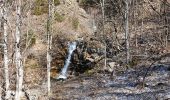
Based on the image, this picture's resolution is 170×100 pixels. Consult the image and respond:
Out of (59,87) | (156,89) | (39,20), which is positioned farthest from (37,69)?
(156,89)

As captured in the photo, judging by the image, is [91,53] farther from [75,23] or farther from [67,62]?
[75,23]

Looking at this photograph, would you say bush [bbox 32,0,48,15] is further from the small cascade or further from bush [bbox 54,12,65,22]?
the small cascade

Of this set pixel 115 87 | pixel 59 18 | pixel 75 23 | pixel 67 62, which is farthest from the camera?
pixel 75 23

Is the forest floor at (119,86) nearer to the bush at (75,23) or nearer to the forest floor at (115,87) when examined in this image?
the forest floor at (115,87)

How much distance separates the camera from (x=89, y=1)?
177ft

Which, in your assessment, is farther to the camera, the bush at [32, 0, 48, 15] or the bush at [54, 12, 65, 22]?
the bush at [32, 0, 48, 15]

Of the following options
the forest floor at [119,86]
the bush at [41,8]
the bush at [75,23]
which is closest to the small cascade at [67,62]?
the forest floor at [119,86]

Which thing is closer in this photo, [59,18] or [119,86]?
[119,86]

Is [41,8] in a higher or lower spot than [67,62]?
higher

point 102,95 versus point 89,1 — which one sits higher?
point 89,1

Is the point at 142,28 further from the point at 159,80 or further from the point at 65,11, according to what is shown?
the point at 159,80

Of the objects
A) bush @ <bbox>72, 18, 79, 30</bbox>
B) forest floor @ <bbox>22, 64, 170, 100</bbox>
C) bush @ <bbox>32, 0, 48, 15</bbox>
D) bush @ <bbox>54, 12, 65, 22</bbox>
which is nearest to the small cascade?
forest floor @ <bbox>22, 64, 170, 100</bbox>

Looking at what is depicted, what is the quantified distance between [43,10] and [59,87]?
20.3 metres

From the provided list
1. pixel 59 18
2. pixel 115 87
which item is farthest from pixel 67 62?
pixel 115 87
